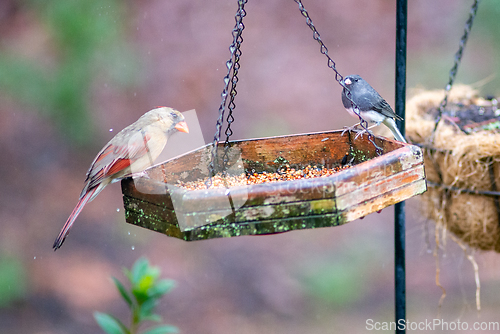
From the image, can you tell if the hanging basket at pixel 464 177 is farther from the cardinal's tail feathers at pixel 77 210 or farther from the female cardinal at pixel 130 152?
the cardinal's tail feathers at pixel 77 210

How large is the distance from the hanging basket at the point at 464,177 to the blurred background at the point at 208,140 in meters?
2.47

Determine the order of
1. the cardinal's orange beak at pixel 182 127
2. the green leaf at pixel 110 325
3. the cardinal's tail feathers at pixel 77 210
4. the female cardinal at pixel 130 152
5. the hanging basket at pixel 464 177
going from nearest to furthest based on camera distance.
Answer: the green leaf at pixel 110 325, the cardinal's tail feathers at pixel 77 210, the female cardinal at pixel 130 152, the cardinal's orange beak at pixel 182 127, the hanging basket at pixel 464 177

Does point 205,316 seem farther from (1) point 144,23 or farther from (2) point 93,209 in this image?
(1) point 144,23

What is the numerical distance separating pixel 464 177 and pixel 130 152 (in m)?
1.46

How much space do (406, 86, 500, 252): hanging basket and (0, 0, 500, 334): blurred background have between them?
2.47 m

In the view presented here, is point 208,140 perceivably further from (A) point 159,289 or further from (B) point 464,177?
(A) point 159,289

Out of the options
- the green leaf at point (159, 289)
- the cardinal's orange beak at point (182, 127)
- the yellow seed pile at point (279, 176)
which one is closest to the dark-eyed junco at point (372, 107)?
the yellow seed pile at point (279, 176)

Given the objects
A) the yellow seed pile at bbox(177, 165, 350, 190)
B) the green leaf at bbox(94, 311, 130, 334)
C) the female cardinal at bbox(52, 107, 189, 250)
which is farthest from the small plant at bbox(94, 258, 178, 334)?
the yellow seed pile at bbox(177, 165, 350, 190)

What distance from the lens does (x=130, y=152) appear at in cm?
201

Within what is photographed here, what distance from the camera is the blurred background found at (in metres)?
5.17

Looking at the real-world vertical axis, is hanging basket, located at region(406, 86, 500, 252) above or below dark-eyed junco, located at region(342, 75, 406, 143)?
below

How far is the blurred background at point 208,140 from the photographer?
5.17m

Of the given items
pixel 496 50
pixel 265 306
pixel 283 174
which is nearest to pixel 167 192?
pixel 283 174

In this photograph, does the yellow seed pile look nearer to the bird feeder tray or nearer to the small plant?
the bird feeder tray
